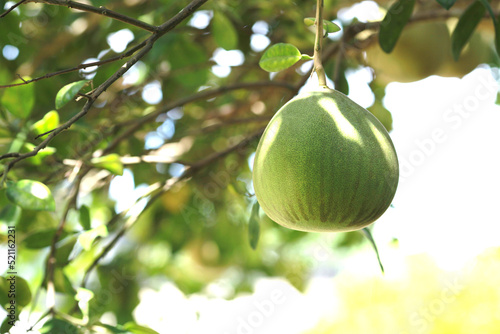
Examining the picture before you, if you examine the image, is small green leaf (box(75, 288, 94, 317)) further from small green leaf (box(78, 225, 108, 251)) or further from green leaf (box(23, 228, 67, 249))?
green leaf (box(23, 228, 67, 249))

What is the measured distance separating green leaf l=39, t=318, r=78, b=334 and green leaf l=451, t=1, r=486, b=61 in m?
0.77

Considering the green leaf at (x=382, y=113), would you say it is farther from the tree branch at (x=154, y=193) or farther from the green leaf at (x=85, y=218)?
the green leaf at (x=85, y=218)

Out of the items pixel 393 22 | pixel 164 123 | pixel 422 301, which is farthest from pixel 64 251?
pixel 422 301

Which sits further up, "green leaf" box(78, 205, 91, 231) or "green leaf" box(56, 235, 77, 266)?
"green leaf" box(78, 205, 91, 231)

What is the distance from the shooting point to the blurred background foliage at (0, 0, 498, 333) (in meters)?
1.00

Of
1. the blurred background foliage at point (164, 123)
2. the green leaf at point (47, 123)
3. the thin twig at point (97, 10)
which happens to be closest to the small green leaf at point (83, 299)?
the blurred background foliage at point (164, 123)

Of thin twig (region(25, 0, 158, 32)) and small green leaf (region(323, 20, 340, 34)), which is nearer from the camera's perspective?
thin twig (region(25, 0, 158, 32))

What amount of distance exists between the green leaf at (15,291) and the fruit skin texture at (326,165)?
59cm

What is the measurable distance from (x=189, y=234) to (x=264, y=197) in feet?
4.13

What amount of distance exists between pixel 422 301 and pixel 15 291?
9.13ft

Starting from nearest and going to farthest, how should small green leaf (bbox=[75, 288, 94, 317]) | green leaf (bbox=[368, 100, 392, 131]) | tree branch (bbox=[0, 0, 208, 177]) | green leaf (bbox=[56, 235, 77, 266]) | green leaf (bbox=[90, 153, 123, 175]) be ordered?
tree branch (bbox=[0, 0, 208, 177])
small green leaf (bbox=[75, 288, 94, 317])
green leaf (bbox=[90, 153, 123, 175])
green leaf (bbox=[56, 235, 77, 266])
green leaf (bbox=[368, 100, 392, 131])

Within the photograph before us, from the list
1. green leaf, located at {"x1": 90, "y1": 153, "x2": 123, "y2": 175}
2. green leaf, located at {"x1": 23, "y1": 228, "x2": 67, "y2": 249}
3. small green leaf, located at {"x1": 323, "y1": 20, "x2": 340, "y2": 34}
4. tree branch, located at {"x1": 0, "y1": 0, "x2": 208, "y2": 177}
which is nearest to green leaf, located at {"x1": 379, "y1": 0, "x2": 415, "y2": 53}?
small green leaf, located at {"x1": 323, "y1": 20, "x2": 340, "y2": 34}

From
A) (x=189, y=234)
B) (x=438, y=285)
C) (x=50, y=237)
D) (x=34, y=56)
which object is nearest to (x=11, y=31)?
(x=34, y=56)

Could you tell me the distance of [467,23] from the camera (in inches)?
33.3
